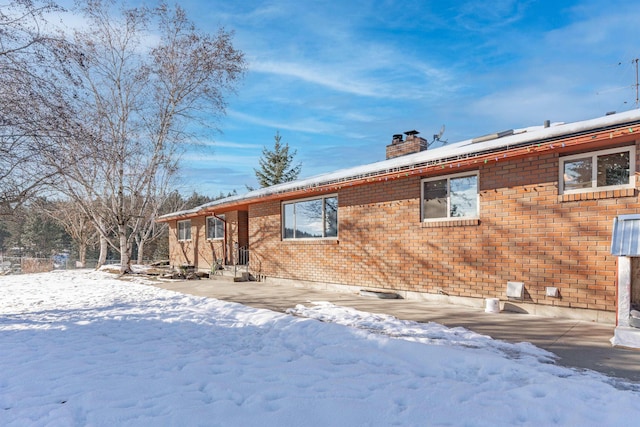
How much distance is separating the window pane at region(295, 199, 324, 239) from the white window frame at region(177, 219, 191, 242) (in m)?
9.59

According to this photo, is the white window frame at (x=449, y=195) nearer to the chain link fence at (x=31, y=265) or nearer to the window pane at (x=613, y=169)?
the window pane at (x=613, y=169)

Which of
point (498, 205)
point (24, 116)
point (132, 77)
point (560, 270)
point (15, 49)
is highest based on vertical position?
point (132, 77)

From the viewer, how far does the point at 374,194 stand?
874cm

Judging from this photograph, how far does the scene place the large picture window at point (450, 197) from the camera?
275 inches

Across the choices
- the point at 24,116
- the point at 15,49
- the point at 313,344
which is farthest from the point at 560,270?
the point at 15,49

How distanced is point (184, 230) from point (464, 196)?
→ 15.6 metres

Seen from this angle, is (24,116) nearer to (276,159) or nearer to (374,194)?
(374,194)

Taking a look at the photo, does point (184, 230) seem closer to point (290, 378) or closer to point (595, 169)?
point (290, 378)

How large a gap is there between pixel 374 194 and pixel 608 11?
6332 mm

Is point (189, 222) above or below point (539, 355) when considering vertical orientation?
above

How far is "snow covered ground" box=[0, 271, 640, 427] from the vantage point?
9.02 ft

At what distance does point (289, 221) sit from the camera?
37.5 ft

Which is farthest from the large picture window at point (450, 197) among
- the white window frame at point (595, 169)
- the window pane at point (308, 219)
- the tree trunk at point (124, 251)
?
the tree trunk at point (124, 251)

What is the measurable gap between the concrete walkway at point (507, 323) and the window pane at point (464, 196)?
1826 mm
